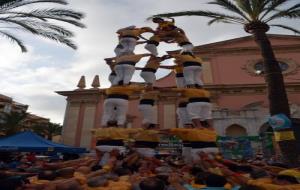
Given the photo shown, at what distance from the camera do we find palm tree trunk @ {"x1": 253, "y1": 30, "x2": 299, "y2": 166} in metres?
Result: 11.4

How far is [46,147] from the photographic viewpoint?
13.9 m

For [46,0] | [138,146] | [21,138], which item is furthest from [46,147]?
[138,146]

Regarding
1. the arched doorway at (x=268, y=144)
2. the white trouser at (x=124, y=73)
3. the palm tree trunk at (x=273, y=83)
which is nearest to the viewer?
the white trouser at (x=124, y=73)

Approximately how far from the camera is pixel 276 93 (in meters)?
12.1

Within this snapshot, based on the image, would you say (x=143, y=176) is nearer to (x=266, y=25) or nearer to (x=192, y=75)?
(x=192, y=75)

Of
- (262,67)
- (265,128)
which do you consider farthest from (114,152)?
(262,67)

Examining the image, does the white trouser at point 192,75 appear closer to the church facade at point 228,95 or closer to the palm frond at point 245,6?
the palm frond at point 245,6

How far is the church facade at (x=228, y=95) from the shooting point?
23453 millimetres

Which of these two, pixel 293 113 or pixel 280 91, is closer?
pixel 280 91

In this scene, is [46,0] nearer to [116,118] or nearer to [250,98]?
[116,118]

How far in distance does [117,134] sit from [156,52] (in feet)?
8.48

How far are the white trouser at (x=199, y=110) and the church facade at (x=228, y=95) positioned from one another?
1707 centimetres

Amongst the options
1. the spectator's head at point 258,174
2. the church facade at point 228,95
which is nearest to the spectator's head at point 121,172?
the spectator's head at point 258,174

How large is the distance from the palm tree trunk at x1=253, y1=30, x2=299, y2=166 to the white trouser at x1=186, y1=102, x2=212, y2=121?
6241mm
